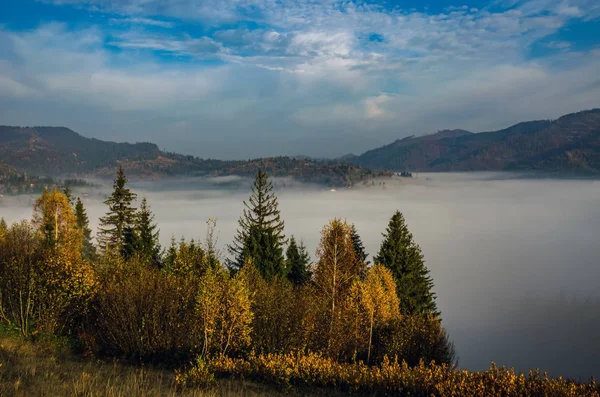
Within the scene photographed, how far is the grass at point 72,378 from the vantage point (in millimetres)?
11961

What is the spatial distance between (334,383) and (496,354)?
192 meters

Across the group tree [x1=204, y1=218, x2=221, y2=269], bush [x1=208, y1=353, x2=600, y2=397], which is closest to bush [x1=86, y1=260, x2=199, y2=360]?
tree [x1=204, y1=218, x2=221, y2=269]

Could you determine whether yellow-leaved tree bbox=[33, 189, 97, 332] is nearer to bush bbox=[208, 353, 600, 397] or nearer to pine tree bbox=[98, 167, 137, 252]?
bush bbox=[208, 353, 600, 397]

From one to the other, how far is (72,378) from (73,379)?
2.70 feet

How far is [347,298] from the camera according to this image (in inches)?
1436

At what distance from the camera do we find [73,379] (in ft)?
45.5

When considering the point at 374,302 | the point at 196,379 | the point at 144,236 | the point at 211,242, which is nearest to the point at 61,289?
the point at 196,379

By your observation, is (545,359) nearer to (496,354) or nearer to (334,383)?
(496,354)

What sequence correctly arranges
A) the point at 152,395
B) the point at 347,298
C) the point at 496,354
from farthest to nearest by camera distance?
the point at 496,354 < the point at 347,298 < the point at 152,395

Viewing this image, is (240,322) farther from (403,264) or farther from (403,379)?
(403,264)

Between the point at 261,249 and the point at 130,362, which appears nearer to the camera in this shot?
the point at 130,362

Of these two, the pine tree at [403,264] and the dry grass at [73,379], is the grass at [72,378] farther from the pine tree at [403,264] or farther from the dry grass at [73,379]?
the pine tree at [403,264]

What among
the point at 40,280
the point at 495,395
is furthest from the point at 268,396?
the point at 40,280

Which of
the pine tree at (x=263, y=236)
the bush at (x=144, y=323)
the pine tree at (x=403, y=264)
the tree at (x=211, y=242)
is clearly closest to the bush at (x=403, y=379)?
the bush at (x=144, y=323)
